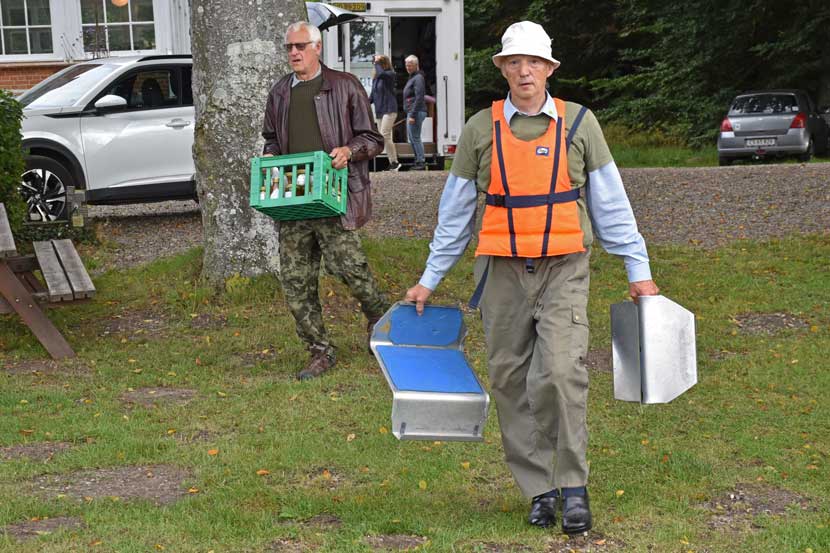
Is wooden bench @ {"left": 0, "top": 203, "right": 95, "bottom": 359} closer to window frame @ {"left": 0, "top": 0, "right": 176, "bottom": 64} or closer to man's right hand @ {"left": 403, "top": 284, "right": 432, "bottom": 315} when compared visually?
man's right hand @ {"left": 403, "top": 284, "right": 432, "bottom": 315}

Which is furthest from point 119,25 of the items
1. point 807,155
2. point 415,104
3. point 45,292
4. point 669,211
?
point 45,292

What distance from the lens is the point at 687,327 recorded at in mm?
5051

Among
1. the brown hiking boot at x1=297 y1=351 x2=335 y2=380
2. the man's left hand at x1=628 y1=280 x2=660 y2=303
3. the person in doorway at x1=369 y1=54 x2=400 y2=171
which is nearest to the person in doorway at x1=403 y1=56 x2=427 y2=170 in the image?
the person in doorway at x1=369 y1=54 x2=400 y2=171

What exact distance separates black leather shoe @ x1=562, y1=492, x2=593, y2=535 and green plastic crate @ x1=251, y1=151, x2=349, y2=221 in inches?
111

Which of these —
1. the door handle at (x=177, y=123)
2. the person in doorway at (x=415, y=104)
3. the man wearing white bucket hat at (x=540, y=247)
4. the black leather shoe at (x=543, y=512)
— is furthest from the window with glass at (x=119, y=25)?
the black leather shoe at (x=543, y=512)

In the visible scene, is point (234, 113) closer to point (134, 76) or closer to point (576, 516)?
point (134, 76)

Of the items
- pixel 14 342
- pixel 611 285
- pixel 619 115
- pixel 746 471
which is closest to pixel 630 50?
pixel 619 115

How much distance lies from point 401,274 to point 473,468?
16.7 feet

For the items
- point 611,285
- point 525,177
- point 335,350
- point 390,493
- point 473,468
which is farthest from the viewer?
point 611,285

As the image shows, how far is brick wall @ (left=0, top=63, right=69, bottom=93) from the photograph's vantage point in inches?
888

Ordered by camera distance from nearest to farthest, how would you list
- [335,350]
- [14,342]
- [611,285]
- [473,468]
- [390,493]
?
[390,493] → [473,468] → [335,350] → [14,342] → [611,285]

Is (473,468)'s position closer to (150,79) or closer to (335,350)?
(335,350)

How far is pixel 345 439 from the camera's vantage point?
21.9ft

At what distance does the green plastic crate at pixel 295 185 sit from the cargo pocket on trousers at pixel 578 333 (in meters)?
2.59
